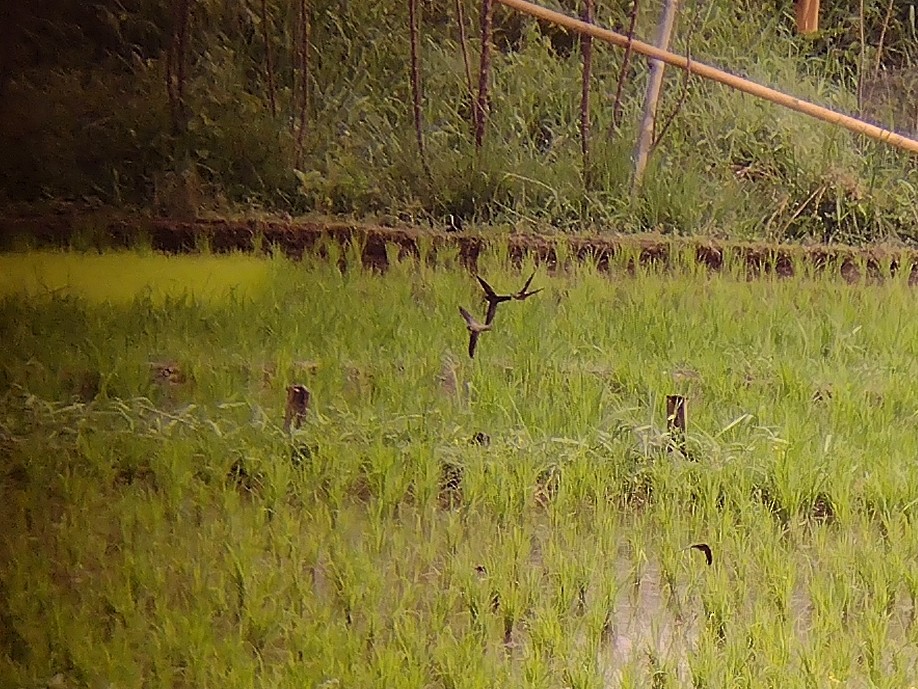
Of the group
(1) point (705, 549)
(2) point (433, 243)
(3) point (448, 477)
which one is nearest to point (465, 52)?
(2) point (433, 243)

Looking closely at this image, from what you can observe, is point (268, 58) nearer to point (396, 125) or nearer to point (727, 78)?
point (396, 125)

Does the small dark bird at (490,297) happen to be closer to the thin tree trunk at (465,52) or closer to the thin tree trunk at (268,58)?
the thin tree trunk at (465,52)

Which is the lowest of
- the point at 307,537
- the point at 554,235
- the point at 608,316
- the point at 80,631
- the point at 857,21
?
the point at 80,631

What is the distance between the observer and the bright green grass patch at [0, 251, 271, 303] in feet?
5.04

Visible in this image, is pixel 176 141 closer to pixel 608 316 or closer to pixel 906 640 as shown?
pixel 608 316

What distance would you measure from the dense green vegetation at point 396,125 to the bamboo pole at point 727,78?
14 mm

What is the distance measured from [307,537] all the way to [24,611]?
38 centimetres

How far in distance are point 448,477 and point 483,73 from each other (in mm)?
588

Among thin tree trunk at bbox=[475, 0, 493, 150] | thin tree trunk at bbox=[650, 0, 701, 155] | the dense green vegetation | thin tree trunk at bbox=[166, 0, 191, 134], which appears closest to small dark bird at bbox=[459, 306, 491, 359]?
the dense green vegetation

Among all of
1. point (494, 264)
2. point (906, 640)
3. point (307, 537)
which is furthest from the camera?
point (494, 264)

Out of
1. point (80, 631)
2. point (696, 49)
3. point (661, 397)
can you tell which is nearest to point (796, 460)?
point (661, 397)

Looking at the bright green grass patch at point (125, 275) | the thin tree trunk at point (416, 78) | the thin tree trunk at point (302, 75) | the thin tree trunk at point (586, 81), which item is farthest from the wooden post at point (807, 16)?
the bright green grass patch at point (125, 275)

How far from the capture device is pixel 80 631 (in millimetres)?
1381

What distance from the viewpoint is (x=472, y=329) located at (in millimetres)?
1521
